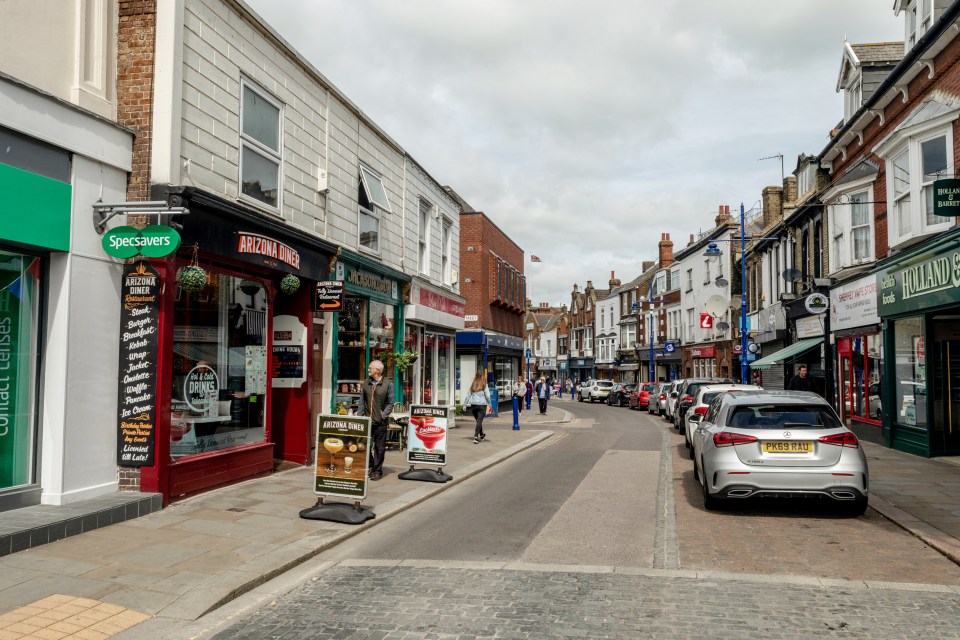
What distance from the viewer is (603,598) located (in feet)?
18.6

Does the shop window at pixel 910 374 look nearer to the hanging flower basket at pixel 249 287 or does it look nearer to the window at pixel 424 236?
the window at pixel 424 236

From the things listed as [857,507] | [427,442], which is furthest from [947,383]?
[427,442]

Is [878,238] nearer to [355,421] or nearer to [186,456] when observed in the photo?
[355,421]

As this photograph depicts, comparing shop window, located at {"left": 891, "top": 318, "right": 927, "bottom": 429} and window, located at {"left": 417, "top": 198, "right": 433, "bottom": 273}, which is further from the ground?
window, located at {"left": 417, "top": 198, "right": 433, "bottom": 273}

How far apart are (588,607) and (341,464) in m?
4.11

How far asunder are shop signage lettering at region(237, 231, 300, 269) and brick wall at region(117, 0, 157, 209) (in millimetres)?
1632

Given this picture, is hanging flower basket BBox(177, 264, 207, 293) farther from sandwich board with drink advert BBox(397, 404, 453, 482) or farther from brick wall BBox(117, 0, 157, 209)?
sandwich board with drink advert BBox(397, 404, 453, 482)

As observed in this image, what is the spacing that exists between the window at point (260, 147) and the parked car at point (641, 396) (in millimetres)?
27943

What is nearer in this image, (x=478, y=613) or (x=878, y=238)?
(x=478, y=613)

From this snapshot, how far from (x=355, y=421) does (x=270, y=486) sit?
9.18 feet

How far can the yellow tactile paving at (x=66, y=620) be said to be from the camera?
4855 mm

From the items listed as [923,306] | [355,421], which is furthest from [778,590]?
[923,306]

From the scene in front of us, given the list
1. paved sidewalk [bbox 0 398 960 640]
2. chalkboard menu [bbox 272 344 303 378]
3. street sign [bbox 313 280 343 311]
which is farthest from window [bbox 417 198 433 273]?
paved sidewalk [bbox 0 398 960 640]

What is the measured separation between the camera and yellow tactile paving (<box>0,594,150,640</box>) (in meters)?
4.86
